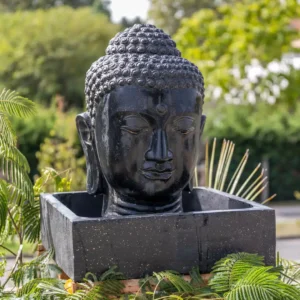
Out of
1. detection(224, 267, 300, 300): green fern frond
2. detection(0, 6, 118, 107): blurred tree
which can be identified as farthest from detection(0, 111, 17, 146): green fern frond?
detection(0, 6, 118, 107): blurred tree

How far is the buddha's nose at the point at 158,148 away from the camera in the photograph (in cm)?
316

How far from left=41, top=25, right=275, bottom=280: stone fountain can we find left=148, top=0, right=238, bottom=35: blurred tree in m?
31.9

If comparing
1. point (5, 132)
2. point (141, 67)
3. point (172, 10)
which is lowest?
point (5, 132)

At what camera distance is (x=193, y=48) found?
14.5m

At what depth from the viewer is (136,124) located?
10.4ft

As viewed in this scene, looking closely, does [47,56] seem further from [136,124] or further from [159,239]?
[159,239]

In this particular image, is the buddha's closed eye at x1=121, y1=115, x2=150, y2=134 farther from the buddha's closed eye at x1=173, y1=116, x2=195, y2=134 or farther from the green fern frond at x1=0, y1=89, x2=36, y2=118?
the green fern frond at x1=0, y1=89, x2=36, y2=118

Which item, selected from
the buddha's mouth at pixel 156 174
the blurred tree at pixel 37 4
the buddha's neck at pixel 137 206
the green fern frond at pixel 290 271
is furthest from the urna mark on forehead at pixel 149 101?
the blurred tree at pixel 37 4

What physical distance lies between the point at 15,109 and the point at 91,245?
1249mm

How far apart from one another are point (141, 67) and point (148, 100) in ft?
0.61

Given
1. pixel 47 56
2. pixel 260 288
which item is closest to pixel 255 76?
pixel 260 288

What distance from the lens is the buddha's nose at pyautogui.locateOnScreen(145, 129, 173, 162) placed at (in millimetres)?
3158

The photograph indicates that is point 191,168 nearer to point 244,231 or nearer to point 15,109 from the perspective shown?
point 244,231

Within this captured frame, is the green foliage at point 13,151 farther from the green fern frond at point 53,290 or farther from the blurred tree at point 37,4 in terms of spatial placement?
the blurred tree at point 37,4
